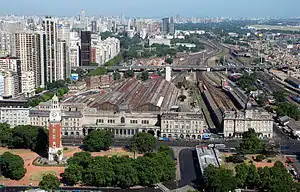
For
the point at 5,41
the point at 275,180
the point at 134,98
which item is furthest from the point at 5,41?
the point at 275,180

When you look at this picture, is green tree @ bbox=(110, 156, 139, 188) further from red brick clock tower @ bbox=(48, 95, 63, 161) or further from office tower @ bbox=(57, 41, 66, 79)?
office tower @ bbox=(57, 41, 66, 79)

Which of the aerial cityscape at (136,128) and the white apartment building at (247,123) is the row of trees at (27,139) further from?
the white apartment building at (247,123)

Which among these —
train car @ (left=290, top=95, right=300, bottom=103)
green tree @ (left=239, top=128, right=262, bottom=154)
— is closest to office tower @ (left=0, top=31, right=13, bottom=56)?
train car @ (left=290, top=95, right=300, bottom=103)

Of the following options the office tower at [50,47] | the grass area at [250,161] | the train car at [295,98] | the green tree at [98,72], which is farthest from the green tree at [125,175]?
the green tree at [98,72]

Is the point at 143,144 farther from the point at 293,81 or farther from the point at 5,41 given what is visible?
the point at 5,41

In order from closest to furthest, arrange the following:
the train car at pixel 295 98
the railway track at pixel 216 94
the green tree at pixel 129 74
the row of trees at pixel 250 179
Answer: the row of trees at pixel 250 179, the railway track at pixel 216 94, the train car at pixel 295 98, the green tree at pixel 129 74
